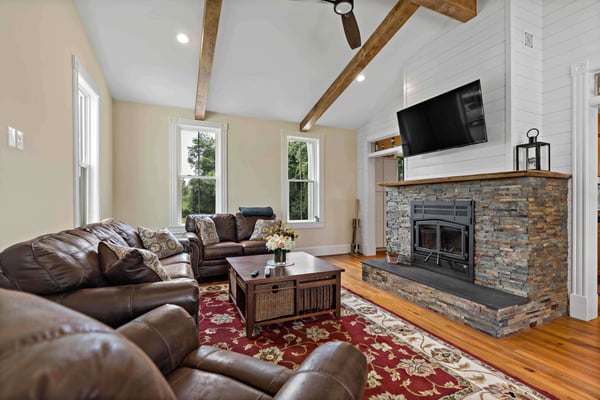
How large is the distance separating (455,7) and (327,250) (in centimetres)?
440

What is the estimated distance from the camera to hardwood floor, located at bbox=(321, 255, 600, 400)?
186 cm

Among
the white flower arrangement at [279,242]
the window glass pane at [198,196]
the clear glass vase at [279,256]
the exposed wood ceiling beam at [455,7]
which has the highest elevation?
the exposed wood ceiling beam at [455,7]

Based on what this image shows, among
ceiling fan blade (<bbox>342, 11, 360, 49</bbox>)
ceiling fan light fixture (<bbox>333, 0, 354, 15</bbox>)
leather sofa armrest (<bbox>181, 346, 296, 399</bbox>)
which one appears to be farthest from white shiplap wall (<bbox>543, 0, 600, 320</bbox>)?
leather sofa armrest (<bbox>181, 346, 296, 399</bbox>)

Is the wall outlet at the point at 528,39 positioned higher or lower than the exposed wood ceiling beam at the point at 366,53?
lower

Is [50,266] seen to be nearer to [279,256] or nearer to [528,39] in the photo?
[279,256]

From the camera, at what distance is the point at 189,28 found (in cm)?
339

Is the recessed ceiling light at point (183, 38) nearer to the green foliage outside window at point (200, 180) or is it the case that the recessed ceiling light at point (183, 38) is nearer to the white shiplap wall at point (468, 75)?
the green foliage outside window at point (200, 180)

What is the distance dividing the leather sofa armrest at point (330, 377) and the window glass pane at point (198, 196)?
4510 mm

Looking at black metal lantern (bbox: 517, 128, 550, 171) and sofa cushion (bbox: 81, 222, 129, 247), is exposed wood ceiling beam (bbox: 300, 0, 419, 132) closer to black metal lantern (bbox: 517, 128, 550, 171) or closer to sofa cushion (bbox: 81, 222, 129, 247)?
black metal lantern (bbox: 517, 128, 550, 171)

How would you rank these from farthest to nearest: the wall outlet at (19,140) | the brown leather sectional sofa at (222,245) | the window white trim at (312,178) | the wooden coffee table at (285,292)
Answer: the window white trim at (312,178), the brown leather sectional sofa at (222,245), the wooden coffee table at (285,292), the wall outlet at (19,140)

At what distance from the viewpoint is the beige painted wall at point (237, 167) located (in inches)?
182

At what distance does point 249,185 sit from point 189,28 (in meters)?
2.68

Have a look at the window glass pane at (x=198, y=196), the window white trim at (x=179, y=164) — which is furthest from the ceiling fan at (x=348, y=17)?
the window glass pane at (x=198, y=196)

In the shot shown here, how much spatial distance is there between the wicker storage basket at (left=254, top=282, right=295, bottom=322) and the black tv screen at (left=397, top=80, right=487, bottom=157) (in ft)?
8.17
